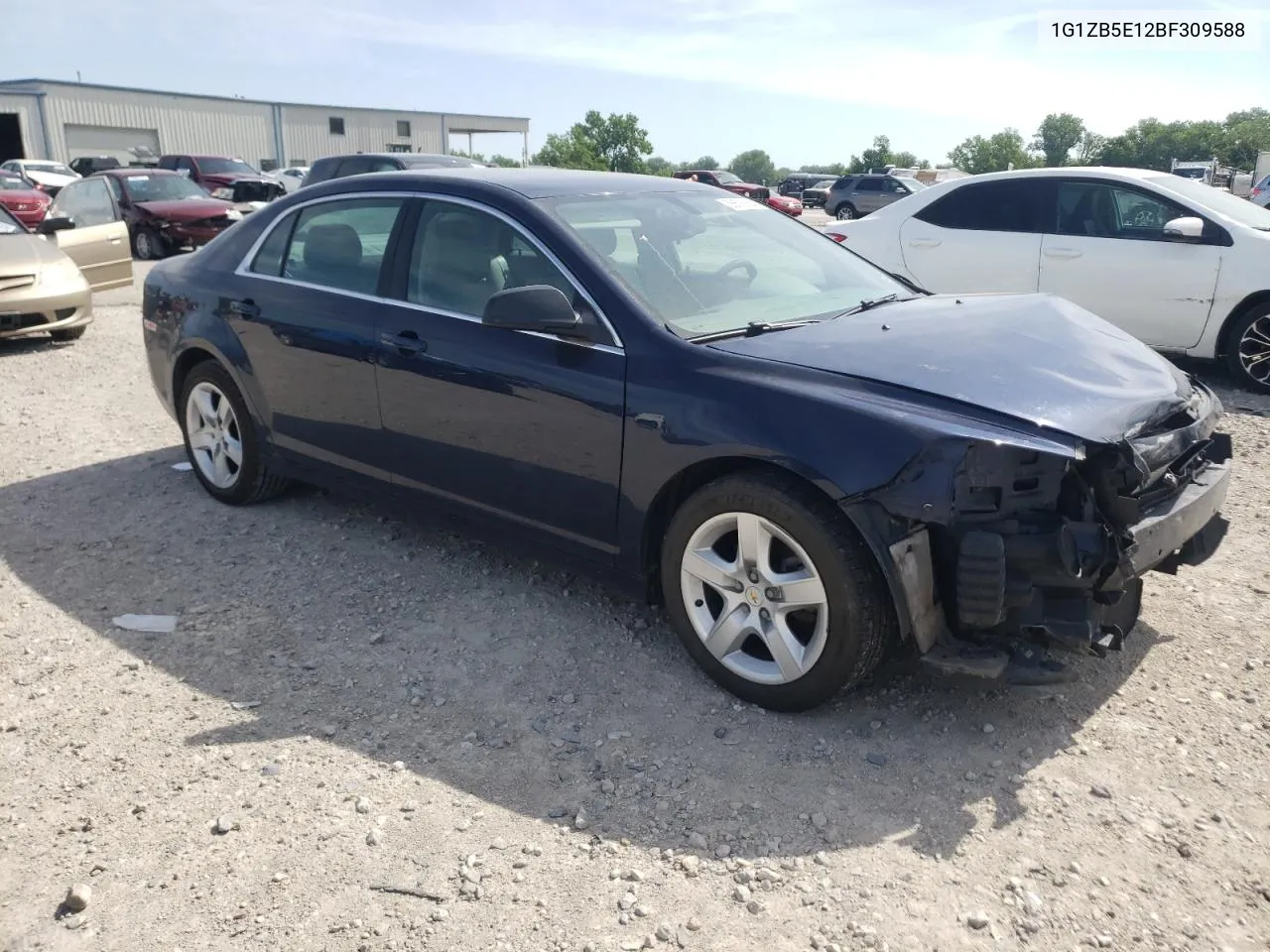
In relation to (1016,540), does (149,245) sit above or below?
below

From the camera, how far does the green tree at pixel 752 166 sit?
454 feet

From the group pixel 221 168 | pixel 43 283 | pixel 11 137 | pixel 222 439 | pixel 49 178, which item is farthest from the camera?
pixel 11 137

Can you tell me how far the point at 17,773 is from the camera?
10.3 feet

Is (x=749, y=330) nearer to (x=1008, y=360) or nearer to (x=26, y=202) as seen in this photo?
(x=1008, y=360)

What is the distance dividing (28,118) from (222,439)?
A: 46.5 metres

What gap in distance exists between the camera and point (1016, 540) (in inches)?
114

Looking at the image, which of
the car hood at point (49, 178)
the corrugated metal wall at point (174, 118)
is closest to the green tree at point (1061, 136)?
the corrugated metal wall at point (174, 118)

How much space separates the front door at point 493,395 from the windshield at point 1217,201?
588 centimetres

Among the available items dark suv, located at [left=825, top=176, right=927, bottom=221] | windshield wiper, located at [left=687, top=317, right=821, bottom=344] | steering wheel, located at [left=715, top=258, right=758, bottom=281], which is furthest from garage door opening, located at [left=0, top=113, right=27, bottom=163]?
windshield wiper, located at [left=687, top=317, right=821, bottom=344]

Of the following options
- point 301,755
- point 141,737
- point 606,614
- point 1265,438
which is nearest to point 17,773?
point 141,737

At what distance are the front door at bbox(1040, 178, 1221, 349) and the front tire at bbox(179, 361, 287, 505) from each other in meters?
5.74

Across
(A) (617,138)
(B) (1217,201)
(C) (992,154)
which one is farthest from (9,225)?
(C) (992,154)

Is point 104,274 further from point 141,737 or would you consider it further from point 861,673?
point 861,673

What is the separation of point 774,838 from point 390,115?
6123 cm
